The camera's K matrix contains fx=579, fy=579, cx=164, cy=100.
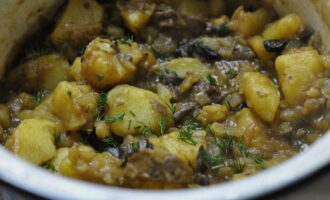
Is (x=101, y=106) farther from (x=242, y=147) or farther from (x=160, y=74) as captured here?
(x=242, y=147)

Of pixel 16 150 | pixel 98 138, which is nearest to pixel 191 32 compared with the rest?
pixel 98 138

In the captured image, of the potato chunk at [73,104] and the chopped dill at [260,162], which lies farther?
the potato chunk at [73,104]

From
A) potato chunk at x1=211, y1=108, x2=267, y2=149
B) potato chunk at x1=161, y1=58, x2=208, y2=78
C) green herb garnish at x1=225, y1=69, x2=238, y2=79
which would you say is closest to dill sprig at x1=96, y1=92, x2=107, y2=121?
potato chunk at x1=161, y1=58, x2=208, y2=78

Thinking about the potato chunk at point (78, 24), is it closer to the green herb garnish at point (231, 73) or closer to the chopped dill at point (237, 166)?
the green herb garnish at point (231, 73)

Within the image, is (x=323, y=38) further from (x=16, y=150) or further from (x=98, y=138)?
(x=16, y=150)

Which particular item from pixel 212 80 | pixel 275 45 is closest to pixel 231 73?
pixel 212 80

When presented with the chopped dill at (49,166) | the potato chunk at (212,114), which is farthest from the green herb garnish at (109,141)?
the potato chunk at (212,114)
